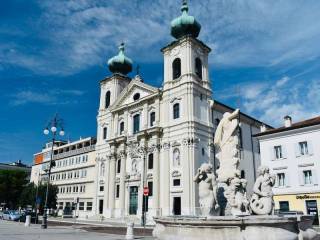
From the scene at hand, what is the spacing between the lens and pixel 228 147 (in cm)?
1409

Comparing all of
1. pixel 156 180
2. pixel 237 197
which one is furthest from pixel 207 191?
pixel 156 180

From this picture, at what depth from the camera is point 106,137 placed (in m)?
52.7

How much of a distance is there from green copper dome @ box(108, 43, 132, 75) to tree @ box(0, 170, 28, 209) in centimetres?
3446

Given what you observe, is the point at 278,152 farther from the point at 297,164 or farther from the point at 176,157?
the point at 176,157

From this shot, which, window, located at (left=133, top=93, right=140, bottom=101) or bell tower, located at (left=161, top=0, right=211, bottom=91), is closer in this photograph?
bell tower, located at (left=161, top=0, right=211, bottom=91)

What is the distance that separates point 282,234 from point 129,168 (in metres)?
38.7

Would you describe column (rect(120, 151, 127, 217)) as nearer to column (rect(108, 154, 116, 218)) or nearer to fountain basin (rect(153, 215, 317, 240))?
column (rect(108, 154, 116, 218))

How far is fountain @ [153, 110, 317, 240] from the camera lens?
28.5ft

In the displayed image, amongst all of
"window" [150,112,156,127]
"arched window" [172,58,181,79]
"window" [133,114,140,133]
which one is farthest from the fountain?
"window" [133,114,140,133]

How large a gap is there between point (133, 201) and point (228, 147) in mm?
32311

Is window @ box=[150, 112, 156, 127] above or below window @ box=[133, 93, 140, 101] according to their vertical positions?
below

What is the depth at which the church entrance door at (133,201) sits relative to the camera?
4359 centimetres

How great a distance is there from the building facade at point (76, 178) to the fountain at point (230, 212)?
140 feet

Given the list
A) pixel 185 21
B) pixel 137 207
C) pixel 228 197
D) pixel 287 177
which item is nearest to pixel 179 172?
pixel 137 207
